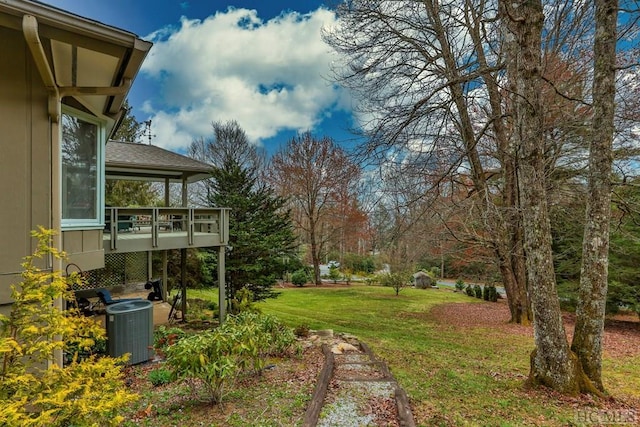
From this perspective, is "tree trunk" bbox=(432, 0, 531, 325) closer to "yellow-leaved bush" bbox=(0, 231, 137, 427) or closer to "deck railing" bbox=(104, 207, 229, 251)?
"deck railing" bbox=(104, 207, 229, 251)

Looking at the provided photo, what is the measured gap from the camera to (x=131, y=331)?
17.9 ft

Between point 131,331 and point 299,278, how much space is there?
1818cm

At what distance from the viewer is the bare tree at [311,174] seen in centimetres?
2198

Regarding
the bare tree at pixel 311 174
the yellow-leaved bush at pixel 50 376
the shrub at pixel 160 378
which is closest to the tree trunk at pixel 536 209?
the yellow-leaved bush at pixel 50 376

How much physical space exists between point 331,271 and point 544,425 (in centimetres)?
2295


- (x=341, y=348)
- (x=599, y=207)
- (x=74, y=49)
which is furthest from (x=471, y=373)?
(x=74, y=49)

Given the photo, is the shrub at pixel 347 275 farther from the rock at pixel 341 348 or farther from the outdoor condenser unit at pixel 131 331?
the outdoor condenser unit at pixel 131 331

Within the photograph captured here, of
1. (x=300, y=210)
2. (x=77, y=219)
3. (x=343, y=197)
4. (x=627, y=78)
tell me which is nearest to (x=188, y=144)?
(x=300, y=210)

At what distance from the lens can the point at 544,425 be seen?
11.8 feet

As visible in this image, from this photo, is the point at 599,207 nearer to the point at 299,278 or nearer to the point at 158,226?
the point at 158,226

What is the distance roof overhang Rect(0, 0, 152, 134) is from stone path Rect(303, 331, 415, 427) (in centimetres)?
428

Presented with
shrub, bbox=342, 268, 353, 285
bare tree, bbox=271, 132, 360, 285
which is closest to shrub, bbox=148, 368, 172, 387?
bare tree, bbox=271, 132, 360, 285

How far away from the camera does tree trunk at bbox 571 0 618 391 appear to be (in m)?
4.64

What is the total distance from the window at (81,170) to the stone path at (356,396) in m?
3.81
